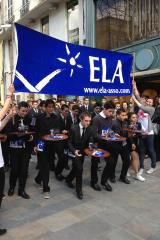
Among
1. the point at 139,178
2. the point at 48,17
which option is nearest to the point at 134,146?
the point at 139,178

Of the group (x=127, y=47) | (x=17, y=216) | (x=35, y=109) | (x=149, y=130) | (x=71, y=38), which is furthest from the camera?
(x=71, y=38)

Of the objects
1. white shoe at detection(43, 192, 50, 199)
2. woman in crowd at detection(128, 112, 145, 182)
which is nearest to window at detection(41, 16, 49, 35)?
woman in crowd at detection(128, 112, 145, 182)

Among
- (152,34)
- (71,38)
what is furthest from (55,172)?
(71,38)

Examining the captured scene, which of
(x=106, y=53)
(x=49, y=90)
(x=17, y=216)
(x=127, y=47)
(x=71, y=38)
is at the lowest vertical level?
(x=17, y=216)

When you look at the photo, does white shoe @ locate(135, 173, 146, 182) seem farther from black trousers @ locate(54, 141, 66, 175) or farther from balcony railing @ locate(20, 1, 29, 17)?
balcony railing @ locate(20, 1, 29, 17)

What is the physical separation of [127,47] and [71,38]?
4.78m

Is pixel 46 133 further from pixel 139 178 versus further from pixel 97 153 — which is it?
pixel 139 178

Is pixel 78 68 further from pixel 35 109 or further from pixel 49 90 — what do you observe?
pixel 35 109

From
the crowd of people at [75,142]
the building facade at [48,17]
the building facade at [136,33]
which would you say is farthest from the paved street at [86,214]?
the building facade at [48,17]

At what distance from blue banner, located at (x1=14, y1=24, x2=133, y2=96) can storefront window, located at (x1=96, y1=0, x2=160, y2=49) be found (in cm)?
574

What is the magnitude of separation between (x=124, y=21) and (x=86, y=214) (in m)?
10.4

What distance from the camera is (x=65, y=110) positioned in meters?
8.38

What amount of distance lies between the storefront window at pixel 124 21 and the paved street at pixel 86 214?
7.65m

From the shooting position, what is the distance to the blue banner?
516 cm
